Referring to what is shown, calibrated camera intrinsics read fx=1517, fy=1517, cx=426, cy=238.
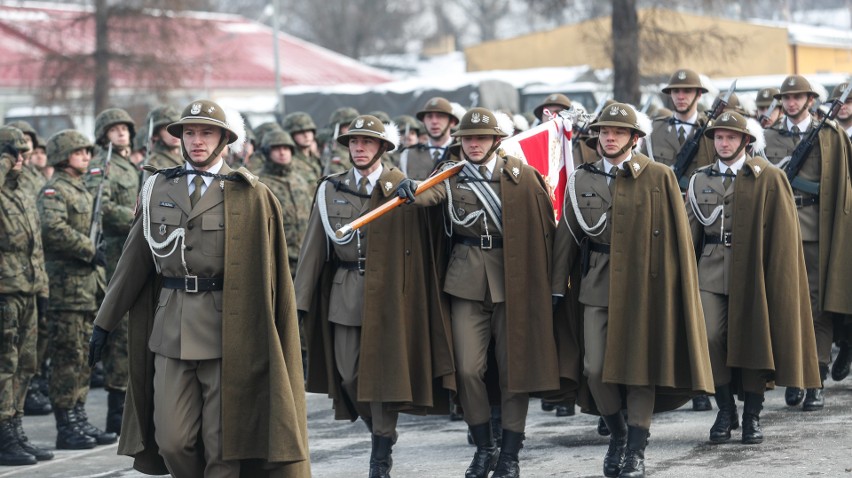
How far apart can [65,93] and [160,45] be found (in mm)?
2189

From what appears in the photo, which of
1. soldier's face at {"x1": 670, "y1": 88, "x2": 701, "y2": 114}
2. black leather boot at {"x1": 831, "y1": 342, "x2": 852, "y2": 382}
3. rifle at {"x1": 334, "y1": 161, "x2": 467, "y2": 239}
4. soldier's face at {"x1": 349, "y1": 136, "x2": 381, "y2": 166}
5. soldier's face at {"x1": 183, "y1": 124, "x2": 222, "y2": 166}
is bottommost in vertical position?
black leather boot at {"x1": 831, "y1": 342, "x2": 852, "y2": 382}

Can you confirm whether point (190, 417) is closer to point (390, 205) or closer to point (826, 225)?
point (390, 205)

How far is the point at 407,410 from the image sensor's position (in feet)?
30.3

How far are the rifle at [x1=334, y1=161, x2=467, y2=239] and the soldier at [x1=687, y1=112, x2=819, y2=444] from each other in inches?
73.2

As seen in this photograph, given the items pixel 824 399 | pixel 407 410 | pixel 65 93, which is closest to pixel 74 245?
pixel 407 410

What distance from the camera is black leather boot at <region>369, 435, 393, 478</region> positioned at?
354 inches

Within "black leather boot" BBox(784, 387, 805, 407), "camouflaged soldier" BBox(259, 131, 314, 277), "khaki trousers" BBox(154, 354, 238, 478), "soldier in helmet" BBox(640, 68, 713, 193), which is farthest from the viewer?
"camouflaged soldier" BBox(259, 131, 314, 277)

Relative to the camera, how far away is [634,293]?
892 centimetres

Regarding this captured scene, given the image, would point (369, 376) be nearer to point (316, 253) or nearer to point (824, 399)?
point (316, 253)

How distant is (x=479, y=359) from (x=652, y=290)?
111 centimetres

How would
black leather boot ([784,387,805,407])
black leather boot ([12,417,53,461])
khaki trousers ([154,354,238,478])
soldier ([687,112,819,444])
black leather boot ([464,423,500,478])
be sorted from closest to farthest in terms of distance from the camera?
1. khaki trousers ([154,354,238,478])
2. black leather boot ([464,423,500,478])
3. soldier ([687,112,819,444])
4. black leather boot ([12,417,53,461])
5. black leather boot ([784,387,805,407])

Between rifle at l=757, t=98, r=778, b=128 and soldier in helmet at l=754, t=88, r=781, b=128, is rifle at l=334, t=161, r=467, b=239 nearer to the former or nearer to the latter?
rifle at l=757, t=98, r=778, b=128

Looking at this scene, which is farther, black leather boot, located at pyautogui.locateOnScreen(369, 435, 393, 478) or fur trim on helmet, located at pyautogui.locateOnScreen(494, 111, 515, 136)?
fur trim on helmet, located at pyautogui.locateOnScreen(494, 111, 515, 136)

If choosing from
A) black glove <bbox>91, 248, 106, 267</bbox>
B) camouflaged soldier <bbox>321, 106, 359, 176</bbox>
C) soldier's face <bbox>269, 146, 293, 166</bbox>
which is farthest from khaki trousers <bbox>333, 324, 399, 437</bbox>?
camouflaged soldier <bbox>321, 106, 359, 176</bbox>
